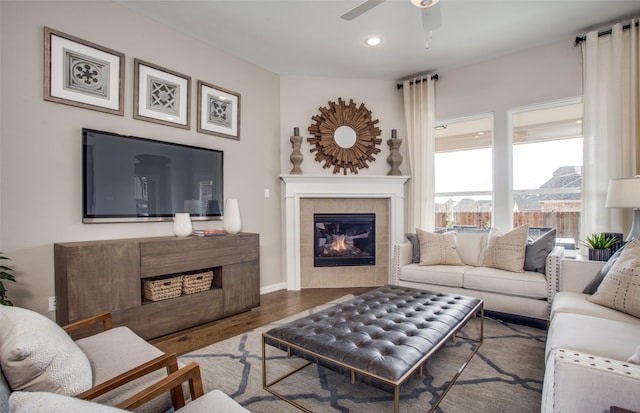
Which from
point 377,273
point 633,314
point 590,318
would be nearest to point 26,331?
point 590,318

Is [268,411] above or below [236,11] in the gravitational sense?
below

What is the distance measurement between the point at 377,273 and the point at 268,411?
2912mm

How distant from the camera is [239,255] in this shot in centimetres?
324

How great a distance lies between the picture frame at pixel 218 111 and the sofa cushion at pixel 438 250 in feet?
7.99

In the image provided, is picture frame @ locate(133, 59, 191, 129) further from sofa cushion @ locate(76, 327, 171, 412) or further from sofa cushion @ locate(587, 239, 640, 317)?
sofa cushion @ locate(587, 239, 640, 317)

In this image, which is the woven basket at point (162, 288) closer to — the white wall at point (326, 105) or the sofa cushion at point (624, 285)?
the white wall at point (326, 105)

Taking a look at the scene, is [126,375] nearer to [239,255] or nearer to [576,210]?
[239,255]

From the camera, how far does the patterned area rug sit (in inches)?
66.4

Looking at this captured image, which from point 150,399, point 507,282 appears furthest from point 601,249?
point 150,399

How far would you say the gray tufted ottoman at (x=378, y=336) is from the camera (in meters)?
1.41

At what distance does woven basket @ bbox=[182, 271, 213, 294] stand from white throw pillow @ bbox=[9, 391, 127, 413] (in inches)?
89.1

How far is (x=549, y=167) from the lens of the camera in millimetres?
3646

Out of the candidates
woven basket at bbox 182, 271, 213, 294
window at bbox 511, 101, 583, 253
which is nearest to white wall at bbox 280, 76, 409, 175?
window at bbox 511, 101, 583, 253

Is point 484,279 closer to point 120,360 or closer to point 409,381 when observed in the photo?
point 409,381
